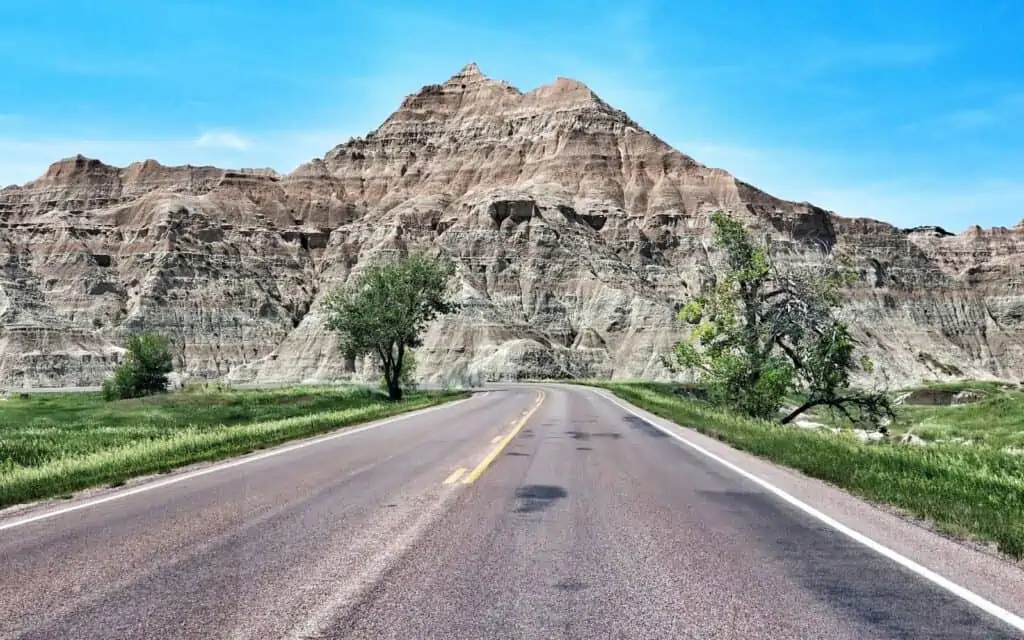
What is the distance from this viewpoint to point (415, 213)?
12238 centimetres

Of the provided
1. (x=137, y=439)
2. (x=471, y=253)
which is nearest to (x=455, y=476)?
(x=137, y=439)

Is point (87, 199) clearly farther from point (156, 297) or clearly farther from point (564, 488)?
point (564, 488)

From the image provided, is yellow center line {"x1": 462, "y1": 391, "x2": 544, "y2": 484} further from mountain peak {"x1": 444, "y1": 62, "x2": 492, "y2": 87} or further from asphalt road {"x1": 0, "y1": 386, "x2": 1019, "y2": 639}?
mountain peak {"x1": 444, "y1": 62, "x2": 492, "y2": 87}

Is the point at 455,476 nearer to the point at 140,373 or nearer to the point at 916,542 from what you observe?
the point at 916,542

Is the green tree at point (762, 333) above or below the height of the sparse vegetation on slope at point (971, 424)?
above

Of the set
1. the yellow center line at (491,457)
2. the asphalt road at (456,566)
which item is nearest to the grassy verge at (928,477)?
the asphalt road at (456,566)

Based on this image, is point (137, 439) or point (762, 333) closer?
point (137, 439)

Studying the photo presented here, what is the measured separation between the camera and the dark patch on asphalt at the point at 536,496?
28.3 ft

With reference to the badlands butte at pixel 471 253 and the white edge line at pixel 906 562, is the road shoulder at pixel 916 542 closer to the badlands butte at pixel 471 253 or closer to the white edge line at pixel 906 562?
the white edge line at pixel 906 562

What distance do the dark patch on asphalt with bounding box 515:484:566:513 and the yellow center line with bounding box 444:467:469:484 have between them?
1064mm

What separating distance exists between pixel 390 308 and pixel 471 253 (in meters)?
69.6

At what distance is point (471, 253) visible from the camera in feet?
366

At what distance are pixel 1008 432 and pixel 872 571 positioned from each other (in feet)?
77.7

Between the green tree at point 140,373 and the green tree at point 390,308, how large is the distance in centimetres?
1913
